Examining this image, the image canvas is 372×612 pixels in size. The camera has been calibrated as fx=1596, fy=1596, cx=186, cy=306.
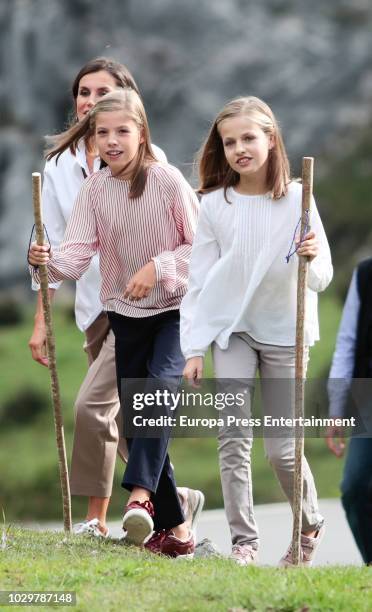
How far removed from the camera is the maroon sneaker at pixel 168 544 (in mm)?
6785

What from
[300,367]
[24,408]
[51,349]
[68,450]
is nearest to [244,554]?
[300,367]

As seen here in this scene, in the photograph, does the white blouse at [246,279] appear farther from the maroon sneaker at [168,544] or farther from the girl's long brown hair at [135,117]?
the maroon sneaker at [168,544]

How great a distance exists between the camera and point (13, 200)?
23.1 meters

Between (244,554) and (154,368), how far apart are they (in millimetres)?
862

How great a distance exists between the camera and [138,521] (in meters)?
6.42

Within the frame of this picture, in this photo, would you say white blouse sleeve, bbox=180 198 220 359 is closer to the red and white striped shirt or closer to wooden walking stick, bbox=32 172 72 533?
the red and white striped shirt

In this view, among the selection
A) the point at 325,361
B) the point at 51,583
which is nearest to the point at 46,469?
the point at 325,361

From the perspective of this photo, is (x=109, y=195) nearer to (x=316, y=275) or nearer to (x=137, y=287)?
(x=137, y=287)

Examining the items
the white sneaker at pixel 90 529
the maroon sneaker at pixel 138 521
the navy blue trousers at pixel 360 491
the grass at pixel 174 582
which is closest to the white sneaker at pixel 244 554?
the grass at pixel 174 582

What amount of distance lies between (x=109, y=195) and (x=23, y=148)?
16983 millimetres

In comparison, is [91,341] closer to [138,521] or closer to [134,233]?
[134,233]

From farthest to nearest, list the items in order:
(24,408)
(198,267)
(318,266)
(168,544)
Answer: (24,408) < (168,544) < (198,267) < (318,266)

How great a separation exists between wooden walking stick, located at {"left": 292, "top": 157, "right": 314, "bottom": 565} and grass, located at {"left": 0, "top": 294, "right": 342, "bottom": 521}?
1169cm

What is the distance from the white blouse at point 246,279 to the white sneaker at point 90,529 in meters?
0.95
